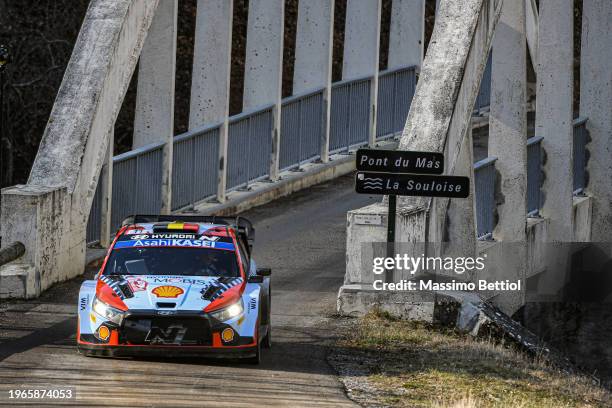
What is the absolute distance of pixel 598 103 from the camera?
3391 centimetres

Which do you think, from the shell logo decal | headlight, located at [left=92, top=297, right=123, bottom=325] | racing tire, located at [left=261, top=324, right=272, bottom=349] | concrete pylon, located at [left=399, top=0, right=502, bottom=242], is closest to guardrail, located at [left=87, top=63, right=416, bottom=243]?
concrete pylon, located at [left=399, top=0, right=502, bottom=242]

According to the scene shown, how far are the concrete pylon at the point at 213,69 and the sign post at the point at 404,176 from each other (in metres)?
9.42

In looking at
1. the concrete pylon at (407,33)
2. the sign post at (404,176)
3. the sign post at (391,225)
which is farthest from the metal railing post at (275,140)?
the sign post at (404,176)

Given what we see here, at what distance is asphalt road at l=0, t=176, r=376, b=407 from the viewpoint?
45.5 ft

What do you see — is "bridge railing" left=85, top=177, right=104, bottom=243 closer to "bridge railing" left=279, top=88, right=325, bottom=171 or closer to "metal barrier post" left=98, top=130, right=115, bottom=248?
"metal barrier post" left=98, top=130, right=115, bottom=248

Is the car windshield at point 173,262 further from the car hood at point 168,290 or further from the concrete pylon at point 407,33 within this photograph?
the concrete pylon at point 407,33

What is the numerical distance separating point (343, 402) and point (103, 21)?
37.2 feet

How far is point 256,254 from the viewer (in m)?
25.7

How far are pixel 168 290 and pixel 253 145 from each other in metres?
15.3

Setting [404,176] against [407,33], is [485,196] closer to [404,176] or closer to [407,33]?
[404,176]

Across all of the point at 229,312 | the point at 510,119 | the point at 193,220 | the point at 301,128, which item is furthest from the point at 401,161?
the point at 301,128

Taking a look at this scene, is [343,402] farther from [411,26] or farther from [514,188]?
[411,26]

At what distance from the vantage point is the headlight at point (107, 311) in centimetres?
1529

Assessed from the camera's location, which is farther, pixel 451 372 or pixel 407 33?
pixel 407 33
